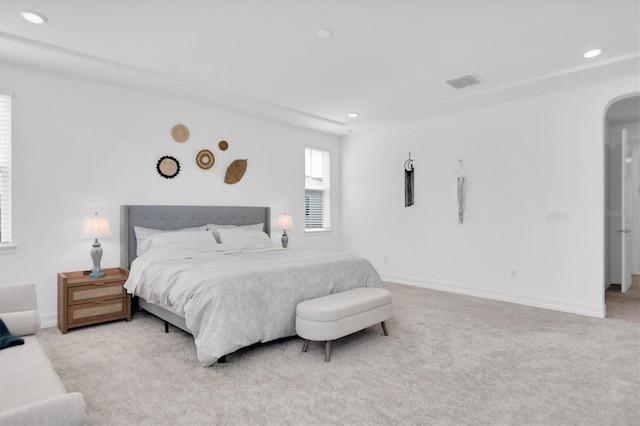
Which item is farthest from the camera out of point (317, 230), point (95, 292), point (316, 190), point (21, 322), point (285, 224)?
point (316, 190)

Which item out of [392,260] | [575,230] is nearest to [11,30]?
[392,260]

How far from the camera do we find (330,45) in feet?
10.3

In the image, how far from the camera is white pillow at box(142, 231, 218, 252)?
396cm

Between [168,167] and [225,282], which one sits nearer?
[225,282]

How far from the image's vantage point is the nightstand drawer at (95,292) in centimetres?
349

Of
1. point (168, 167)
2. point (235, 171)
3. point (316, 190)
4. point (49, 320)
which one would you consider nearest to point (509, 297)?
point (316, 190)

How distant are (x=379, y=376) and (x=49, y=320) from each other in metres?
3.37

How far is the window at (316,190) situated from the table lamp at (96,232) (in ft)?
10.5

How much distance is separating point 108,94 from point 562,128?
206 inches

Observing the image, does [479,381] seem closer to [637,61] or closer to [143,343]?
[143,343]

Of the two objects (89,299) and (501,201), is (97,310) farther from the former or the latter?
(501,201)

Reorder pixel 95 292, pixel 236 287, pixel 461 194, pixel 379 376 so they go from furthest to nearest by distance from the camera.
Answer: pixel 461 194 → pixel 95 292 → pixel 236 287 → pixel 379 376

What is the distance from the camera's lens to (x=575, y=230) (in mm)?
4230

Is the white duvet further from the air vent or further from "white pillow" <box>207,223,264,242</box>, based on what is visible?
the air vent
